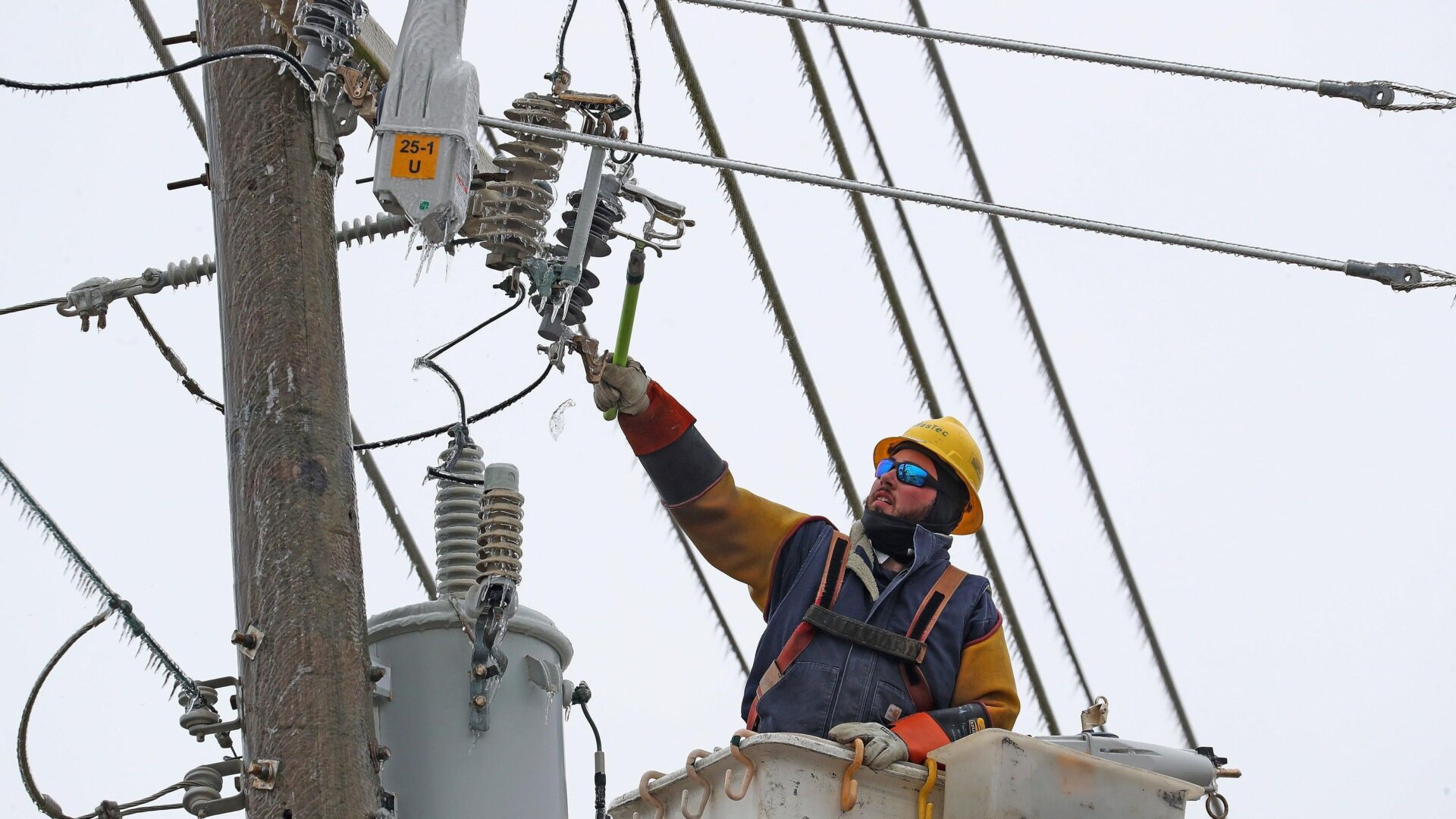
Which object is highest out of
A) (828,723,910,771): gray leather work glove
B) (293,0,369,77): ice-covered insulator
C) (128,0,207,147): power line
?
(128,0,207,147): power line

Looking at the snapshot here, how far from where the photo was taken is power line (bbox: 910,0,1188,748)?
808 cm

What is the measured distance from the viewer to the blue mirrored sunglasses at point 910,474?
19.8ft

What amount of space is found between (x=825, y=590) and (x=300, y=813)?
5.40 feet

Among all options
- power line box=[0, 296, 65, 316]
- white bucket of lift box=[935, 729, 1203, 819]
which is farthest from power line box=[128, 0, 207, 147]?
white bucket of lift box=[935, 729, 1203, 819]

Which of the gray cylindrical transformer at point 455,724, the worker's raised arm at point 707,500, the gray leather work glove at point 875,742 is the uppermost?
the worker's raised arm at point 707,500

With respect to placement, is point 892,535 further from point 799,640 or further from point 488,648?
point 488,648

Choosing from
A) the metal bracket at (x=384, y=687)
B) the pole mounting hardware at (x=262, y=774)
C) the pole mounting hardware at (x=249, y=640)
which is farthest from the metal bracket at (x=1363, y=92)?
the pole mounting hardware at (x=262, y=774)

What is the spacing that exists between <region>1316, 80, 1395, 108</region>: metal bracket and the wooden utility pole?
2.54 metres

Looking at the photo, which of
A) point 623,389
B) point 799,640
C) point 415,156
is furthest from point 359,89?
point 799,640

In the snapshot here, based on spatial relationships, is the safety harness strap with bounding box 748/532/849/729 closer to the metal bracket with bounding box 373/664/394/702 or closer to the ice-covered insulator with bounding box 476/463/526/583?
the ice-covered insulator with bounding box 476/463/526/583

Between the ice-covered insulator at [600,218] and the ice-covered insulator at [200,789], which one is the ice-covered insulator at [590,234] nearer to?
the ice-covered insulator at [600,218]

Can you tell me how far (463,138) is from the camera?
5.00 metres

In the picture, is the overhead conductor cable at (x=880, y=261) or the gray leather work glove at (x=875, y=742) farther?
the overhead conductor cable at (x=880, y=261)

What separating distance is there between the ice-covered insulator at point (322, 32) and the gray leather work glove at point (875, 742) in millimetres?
2040
